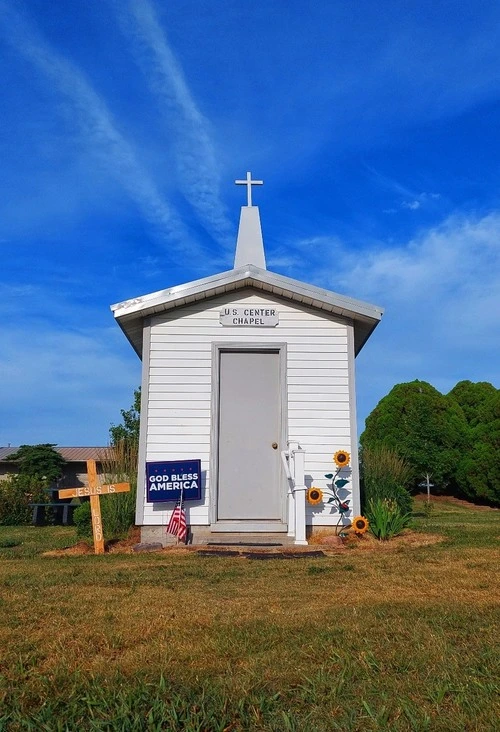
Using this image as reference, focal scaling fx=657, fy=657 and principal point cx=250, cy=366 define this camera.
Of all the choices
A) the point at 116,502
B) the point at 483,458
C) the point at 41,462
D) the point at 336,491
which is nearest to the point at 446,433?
the point at 483,458

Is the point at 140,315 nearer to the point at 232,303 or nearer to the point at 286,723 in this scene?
the point at 232,303

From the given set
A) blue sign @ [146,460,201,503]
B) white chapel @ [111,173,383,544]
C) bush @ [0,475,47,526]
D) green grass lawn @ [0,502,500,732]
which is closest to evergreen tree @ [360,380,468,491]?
bush @ [0,475,47,526]

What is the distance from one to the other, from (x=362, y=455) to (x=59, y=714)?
31.1 feet

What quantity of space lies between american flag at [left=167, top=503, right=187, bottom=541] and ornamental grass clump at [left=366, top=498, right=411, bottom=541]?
2659 mm

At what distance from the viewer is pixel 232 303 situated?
10281 mm

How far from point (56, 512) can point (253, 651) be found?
540 inches

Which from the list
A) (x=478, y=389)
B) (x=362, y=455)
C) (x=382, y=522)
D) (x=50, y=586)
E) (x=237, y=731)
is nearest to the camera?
(x=237, y=731)

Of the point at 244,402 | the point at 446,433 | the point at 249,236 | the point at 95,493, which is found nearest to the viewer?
the point at 95,493

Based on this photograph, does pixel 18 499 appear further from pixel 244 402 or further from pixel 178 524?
pixel 244 402

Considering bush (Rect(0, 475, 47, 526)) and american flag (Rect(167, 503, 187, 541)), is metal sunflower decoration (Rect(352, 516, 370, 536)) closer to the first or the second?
american flag (Rect(167, 503, 187, 541))

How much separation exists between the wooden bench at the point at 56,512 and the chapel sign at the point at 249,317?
7799 millimetres

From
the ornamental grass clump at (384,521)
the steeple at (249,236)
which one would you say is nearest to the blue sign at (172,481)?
the ornamental grass clump at (384,521)

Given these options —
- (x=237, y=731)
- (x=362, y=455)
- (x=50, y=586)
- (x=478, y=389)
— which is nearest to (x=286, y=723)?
(x=237, y=731)

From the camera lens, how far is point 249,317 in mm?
10219
